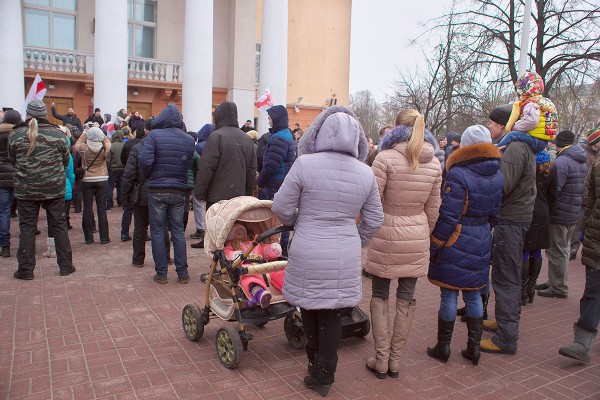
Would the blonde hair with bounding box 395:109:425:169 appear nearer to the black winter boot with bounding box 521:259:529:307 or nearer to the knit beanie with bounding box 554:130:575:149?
the black winter boot with bounding box 521:259:529:307

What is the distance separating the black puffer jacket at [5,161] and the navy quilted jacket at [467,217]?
20.9ft

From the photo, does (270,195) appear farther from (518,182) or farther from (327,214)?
(327,214)

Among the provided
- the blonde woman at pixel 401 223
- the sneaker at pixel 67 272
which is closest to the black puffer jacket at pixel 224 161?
the sneaker at pixel 67 272

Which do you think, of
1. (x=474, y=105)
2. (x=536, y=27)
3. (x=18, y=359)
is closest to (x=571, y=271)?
(x=18, y=359)

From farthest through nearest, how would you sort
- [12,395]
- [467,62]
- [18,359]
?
[467,62] < [18,359] < [12,395]

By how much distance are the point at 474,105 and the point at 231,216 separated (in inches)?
847

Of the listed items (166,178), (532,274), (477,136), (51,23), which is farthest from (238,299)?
(51,23)

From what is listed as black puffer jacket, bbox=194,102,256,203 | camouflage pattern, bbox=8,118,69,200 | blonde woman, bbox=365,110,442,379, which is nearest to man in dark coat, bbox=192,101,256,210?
black puffer jacket, bbox=194,102,256,203

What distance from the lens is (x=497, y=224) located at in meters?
4.99

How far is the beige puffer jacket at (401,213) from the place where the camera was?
411 cm

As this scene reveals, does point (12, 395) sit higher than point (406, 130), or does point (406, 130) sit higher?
point (406, 130)

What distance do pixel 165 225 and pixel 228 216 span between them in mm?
2445

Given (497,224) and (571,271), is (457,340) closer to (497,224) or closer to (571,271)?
(497,224)

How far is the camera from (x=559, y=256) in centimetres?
691
